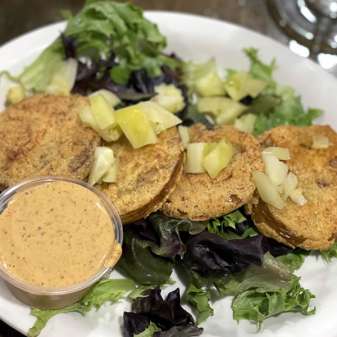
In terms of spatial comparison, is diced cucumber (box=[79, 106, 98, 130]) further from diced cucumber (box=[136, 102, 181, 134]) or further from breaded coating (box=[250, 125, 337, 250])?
breaded coating (box=[250, 125, 337, 250])

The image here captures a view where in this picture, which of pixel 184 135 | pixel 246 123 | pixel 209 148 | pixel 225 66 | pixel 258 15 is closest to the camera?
pixel 209 148

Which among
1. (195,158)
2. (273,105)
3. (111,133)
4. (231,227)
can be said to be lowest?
(231,227)

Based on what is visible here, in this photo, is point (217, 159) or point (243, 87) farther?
point (243, 87)

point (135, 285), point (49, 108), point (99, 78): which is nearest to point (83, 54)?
point (99, 78)

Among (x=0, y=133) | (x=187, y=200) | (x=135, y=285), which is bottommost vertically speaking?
(x=135, y=285)

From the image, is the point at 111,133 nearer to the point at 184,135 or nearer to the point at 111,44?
the point at 184,135

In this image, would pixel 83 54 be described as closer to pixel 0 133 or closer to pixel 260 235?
pixel 0 133

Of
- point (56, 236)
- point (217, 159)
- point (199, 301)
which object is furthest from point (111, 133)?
point (199, 301)

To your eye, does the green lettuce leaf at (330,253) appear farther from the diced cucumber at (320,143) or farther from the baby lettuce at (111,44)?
the baby lettuce at (111,44)
